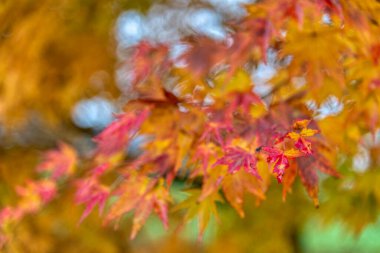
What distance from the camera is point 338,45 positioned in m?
1.17

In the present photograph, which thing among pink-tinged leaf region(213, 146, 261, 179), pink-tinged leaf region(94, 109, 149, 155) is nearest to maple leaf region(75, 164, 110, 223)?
pink-tinged leaf region(94, 109, 149, 155)

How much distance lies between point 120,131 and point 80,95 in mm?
976

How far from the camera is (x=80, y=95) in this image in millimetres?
2174

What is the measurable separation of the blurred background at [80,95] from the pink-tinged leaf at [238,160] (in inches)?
36.0

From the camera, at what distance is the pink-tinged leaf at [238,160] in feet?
3.05

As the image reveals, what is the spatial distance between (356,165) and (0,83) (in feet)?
3.83

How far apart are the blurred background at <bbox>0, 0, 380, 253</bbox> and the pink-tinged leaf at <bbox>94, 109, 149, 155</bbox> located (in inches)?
23.0

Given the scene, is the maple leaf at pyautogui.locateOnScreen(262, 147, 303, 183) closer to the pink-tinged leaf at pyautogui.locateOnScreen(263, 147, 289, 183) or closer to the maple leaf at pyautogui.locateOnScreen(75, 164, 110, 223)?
the pink-tinged leaf at pyautogui.locateOnScreen(263, 147, 289, 183)

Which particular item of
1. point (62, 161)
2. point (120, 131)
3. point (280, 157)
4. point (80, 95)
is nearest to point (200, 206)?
point (120, 131)

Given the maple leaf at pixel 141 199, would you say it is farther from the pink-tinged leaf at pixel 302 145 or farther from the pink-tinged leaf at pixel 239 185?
the pink-tinged leaf at pixel 302 145

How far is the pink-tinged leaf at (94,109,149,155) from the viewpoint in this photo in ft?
3.98

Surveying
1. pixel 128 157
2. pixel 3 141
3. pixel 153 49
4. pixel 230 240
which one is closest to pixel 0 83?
pixel 3 141

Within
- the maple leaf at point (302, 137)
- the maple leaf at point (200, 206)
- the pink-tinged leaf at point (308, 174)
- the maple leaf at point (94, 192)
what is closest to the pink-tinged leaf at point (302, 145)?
the maple leaf at point (302, 137)

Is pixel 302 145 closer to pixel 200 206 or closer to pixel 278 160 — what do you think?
pixel 278 160
